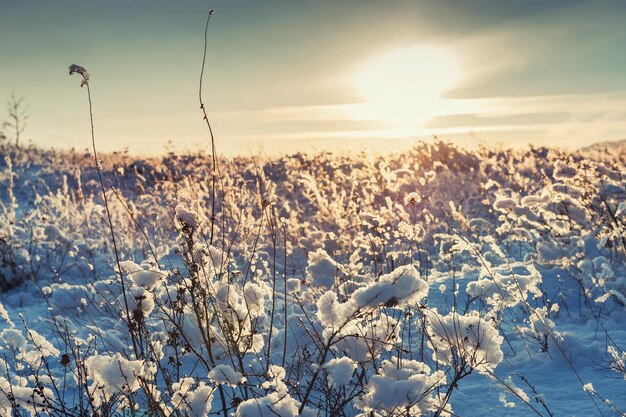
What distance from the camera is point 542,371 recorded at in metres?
3.11

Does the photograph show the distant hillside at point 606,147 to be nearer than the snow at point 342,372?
No

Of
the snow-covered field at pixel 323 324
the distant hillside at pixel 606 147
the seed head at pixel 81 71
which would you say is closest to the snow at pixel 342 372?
the snow-covered field at pixel 323 324

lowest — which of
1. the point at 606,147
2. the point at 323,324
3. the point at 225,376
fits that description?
the point at 225,376

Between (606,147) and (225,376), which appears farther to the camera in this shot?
(606,147)

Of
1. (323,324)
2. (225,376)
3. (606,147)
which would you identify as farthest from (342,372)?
(606,147)

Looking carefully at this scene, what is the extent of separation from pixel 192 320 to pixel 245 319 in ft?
1.12

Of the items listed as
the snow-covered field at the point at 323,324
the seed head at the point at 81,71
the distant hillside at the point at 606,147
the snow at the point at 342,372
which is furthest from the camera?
the distant hillside at the point at 606,147

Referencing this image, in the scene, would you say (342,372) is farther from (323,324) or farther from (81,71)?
(81,71)

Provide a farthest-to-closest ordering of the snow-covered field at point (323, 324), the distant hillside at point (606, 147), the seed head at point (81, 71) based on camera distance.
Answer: the distant hillside at point (606, 147) < the seed head at point (81, 71) < the snow-covered field at point (323, 324)

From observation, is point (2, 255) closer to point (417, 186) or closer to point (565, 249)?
point (565, 249)

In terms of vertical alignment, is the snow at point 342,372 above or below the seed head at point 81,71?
below

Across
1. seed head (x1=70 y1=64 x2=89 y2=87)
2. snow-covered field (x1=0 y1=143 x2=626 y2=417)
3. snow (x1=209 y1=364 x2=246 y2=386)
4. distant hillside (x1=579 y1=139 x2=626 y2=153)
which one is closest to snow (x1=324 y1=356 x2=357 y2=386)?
snow-covered field (x1=0 y1=143 x2=626 y2=417)

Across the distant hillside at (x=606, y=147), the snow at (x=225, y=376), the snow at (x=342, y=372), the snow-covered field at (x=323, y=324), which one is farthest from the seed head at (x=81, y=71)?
the distant hillside at (x=606, y=147)

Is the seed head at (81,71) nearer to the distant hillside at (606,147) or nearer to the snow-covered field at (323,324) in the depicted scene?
the snow-covered field at (323,324)
